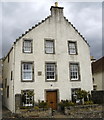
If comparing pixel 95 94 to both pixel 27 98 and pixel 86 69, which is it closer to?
pixel 86 69

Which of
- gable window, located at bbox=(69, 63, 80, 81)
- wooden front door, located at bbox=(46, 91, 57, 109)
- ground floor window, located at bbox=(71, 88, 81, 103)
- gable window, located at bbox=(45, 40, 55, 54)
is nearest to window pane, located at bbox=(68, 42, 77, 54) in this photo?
gable window, located at bbox=(69, 63, 80, 81)

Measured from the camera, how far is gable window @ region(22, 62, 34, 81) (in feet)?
58.3

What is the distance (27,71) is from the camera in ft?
58.9

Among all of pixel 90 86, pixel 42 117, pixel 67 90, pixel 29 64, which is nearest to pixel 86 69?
pixel 90 86

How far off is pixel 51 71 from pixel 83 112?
18.7 feet

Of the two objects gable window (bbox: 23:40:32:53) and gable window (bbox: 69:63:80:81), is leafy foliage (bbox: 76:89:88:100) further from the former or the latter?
gable window (bbox: 23:40:32:53)

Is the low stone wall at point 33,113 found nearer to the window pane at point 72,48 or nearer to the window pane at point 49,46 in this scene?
the window pane at point 49,46

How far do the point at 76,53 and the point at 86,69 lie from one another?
2332mm

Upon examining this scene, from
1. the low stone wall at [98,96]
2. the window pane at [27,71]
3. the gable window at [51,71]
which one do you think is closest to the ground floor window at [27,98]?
the window pane at [27,71]

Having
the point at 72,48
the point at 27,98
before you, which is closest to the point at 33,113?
the point at 27,98

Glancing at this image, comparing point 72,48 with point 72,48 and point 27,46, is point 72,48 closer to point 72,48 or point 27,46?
point 72,48

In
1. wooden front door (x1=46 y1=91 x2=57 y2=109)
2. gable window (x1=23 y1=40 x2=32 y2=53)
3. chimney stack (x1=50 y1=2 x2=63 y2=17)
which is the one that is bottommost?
wooden front door (x1=46 y1=91 x2=57 y2=109)

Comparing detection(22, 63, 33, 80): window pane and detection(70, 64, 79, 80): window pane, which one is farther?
detection(70, 64, 79, 80): window pane

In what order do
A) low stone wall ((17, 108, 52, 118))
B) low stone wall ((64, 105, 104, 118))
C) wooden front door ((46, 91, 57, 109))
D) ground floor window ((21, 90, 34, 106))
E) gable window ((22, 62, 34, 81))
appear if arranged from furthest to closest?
1. wooden front door ((46, 91, 57, 109))
2. gable window ((22, 62, 34, 81))
3. ground floor window ((21, 90, 34, 106))
4. low stone wall ((64, 105, 104, 118))
5. low stone wall ((17, 108, 52, 118))
